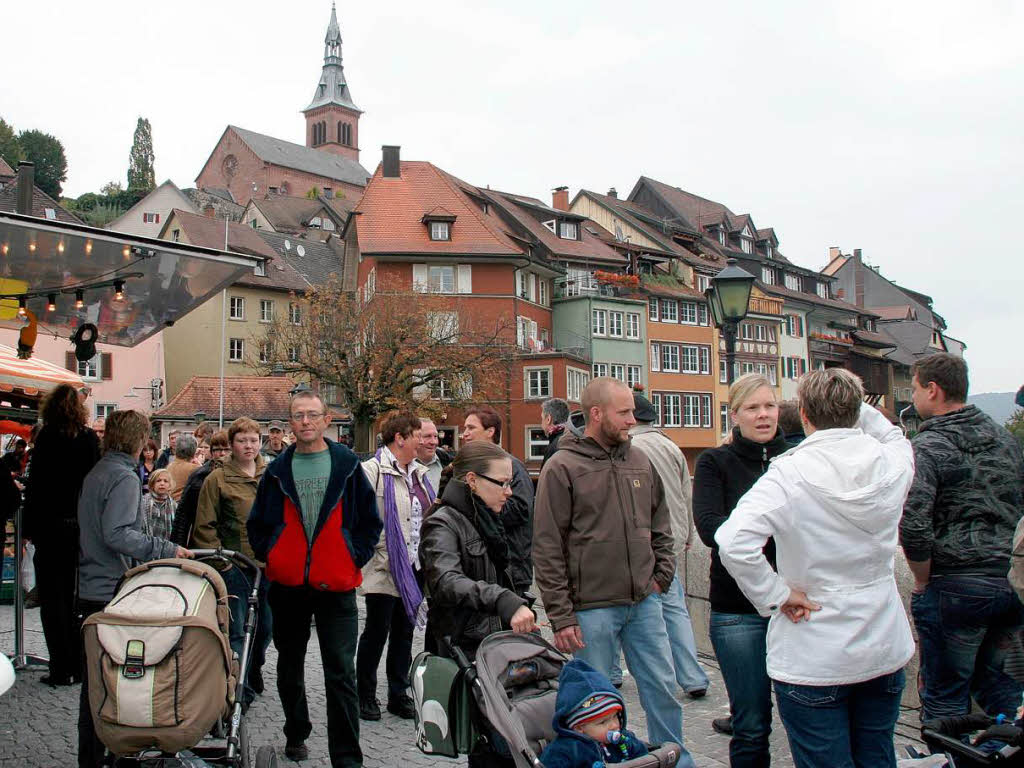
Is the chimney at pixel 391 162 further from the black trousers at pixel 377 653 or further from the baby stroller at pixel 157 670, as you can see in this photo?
the baby stroller at pixel 157 670

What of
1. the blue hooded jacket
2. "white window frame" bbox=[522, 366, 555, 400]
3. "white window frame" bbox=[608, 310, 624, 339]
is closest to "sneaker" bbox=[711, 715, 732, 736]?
the blue hooded jacket

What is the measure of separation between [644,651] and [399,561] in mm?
2389

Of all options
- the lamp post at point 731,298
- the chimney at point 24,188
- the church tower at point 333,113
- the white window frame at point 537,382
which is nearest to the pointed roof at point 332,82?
the church tower at point 333,113

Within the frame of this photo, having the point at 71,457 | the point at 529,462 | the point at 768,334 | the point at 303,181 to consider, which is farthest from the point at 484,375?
the point at 303,181

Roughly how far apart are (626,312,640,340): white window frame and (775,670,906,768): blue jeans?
2118 inches

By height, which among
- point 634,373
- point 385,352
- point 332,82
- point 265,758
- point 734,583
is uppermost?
point 332,82

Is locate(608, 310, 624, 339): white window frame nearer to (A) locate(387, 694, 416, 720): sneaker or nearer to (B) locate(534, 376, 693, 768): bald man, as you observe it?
(A) locate(387, 694, 416, 720): sneaker

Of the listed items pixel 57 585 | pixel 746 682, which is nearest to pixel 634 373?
pixel 57 585

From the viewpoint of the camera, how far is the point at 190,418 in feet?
147

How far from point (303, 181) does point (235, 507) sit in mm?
119626

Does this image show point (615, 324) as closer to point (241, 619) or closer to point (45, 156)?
point (241, 619)

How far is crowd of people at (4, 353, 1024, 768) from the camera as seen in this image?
142 inches

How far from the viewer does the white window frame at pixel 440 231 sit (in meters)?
53.5

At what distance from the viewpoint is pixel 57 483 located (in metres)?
7.22
